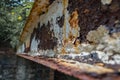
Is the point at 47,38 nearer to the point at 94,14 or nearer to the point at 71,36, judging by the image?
the point at 71,36

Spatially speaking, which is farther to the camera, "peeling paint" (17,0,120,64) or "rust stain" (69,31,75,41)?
"rust stain" (69,31,75,41)

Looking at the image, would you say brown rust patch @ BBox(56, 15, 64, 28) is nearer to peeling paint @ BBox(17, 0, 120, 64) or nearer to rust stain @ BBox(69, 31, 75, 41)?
peeling paint @ BBox(17, 0, 120, 64)

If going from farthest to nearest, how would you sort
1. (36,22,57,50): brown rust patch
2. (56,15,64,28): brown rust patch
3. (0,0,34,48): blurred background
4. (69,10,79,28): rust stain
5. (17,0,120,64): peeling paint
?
1. (0,0,34,48): blurred background
2. (36,22,57,50): brown rust patch
3. (56,15,64,28): brown rust patch
4. (69,10,79,28): rust stain
5. (17,0,120,64): peeling paint

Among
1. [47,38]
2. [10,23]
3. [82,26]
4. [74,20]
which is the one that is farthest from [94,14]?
[10,23]

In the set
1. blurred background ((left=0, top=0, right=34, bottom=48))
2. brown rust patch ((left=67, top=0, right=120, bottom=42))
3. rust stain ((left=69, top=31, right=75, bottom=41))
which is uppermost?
blurred background ((left=0, top=0, right=34, bottom=48))

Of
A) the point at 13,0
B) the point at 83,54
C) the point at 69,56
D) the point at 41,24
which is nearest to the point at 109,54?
the point at 83,54

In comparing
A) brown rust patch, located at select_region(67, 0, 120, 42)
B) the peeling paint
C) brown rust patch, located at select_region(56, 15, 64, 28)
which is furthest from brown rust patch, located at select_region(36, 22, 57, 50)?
brown rust patch, located at select_region(67, 0, 120, 42)

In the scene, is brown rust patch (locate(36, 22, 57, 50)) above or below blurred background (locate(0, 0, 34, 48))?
below

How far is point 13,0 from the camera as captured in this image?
7.55 metres

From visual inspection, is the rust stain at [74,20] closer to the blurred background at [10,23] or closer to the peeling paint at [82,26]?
the peeling paint at [82,26]

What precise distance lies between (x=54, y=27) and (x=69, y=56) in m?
0.66

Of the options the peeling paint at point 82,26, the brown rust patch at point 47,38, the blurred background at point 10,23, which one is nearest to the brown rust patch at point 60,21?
the peeling paint at point 82,26

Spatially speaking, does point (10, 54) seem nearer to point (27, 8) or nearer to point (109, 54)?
point (27, 8)

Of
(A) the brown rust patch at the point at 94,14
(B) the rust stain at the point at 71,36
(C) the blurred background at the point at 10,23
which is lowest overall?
(B) the rust stain at the point at 71,36
